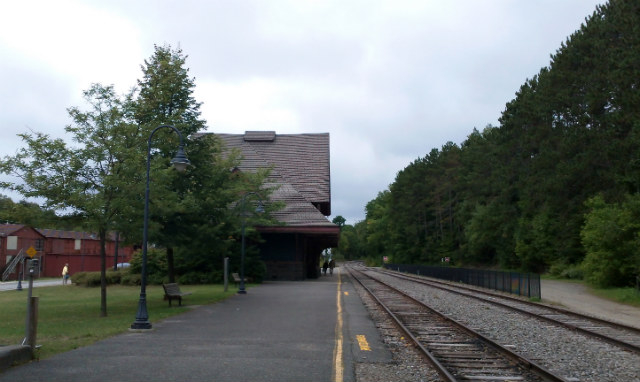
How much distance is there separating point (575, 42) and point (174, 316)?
34589 millimetres

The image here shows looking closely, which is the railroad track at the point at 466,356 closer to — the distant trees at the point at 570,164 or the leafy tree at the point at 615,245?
the leafy tree at the point at 615,245

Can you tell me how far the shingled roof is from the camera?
→ 4147 cm

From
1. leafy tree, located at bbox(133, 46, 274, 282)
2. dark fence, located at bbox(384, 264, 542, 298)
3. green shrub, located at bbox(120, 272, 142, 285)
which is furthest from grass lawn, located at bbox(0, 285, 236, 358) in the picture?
dark fence, located at bbox(384, 264, 542, 298)

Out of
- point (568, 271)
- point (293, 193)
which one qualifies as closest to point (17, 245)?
point (293, 193)

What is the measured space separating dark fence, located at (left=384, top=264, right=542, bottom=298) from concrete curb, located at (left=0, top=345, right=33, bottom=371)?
66.6 ft

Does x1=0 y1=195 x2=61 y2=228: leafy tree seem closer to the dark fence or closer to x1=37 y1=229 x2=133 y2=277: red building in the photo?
the dark fence

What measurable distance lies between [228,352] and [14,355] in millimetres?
3262

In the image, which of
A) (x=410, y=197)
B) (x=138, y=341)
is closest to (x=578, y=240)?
(x=138, y=341)

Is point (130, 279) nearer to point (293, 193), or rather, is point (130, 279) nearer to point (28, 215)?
point (293, 193)

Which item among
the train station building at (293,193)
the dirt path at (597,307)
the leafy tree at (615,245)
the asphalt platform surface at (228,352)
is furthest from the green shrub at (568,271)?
the asphalt platform surface at (228,352)

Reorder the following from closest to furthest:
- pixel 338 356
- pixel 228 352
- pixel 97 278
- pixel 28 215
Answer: pixel 338 356 → pixel 228 352 → pixel 28 215 → pixel 97 278

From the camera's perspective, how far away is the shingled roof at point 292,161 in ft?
136

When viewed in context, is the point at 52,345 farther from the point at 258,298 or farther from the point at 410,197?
the point at 410,197

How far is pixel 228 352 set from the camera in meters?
9.38
